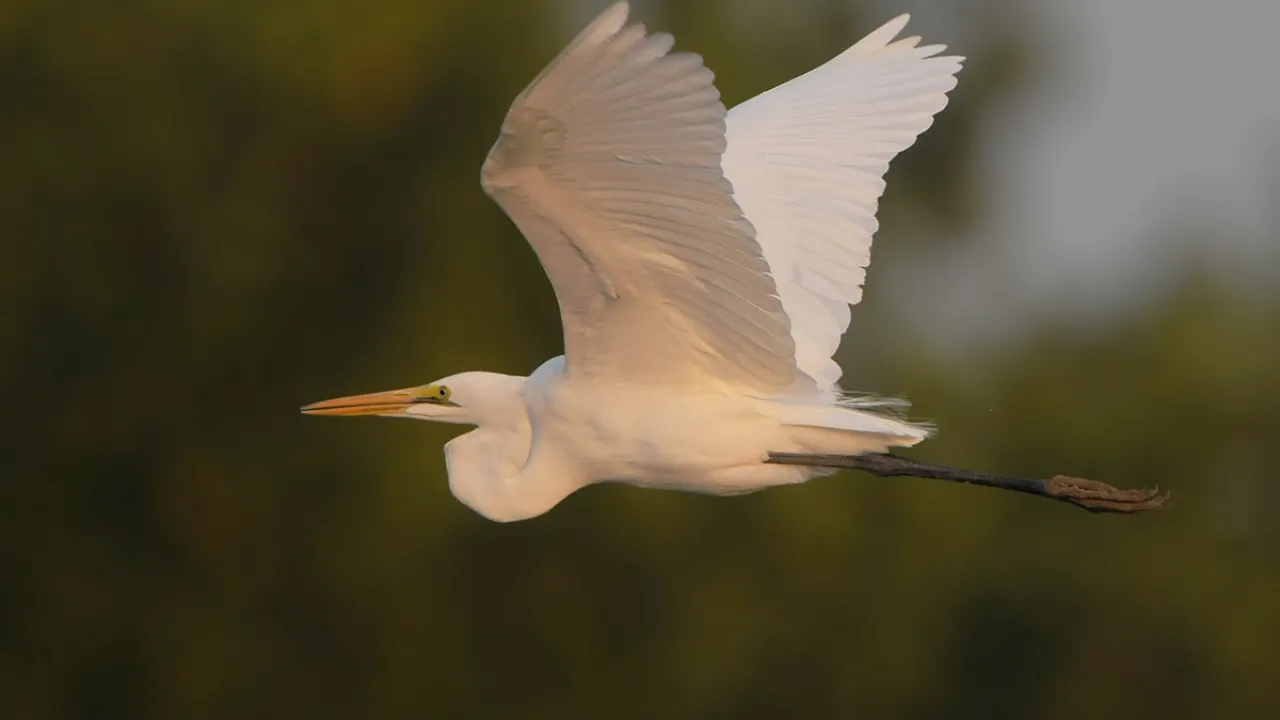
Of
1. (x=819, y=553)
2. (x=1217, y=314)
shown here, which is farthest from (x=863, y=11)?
(x=819, y=553)

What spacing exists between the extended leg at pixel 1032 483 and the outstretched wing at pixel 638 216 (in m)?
0.36

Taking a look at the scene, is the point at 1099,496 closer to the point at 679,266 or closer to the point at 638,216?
the point at 679,266

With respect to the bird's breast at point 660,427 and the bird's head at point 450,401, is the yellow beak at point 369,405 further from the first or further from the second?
the bird's breast at point 660,427

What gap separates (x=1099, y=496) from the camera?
24.4 feet

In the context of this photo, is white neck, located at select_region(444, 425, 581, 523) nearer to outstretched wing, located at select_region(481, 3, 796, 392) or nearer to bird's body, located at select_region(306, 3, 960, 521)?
bird's body, located at select_region(306, 3, 960, 521)

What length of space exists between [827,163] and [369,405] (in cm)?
170

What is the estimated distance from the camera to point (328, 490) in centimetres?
1480

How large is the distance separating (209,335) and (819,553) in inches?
162

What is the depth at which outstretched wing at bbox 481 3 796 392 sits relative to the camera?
581cm

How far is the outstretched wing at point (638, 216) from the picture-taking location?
229 inches

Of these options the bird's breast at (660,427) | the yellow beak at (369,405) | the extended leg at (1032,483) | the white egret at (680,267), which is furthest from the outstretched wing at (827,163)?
the yellow beak at (369,405)

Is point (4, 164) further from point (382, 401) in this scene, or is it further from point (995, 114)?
point (382, 401)

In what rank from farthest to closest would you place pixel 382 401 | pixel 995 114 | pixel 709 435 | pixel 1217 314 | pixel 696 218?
pixel 995 114 → pixel 1217 314 → pixel 382 401 → pixel 709 435 → pixel 696 218

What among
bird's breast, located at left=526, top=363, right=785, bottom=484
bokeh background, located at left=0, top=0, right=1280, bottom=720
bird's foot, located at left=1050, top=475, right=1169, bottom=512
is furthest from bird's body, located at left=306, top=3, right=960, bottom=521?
bokeh background, located at left=0, top=0, right=1280, bottom=720
